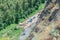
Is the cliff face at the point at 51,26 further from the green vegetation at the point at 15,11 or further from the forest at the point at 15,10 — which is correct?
the forest at the point at 15,10

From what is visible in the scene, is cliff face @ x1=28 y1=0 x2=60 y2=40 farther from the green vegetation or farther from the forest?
the forest

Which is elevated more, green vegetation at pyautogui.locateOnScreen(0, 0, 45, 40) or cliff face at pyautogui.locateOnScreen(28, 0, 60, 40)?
green vegetation at pyautogui.locateOnScreen(0, 0, 45, 40)

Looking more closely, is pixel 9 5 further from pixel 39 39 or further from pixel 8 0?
pixel 39 39

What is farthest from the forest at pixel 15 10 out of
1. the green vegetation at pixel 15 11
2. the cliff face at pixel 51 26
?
the cliff face at pixel 51 26

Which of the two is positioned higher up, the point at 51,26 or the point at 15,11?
the point at 15,11

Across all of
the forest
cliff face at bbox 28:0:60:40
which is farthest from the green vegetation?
cliff face at bbox 28:0:60:40

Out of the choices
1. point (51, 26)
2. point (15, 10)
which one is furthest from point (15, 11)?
point (51, 26)

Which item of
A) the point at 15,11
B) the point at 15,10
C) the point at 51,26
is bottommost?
the point at 51,26

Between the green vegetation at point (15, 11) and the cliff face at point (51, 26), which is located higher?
the green vegetation at point (15, 11)

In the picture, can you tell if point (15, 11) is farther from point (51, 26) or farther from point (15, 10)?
point (51, 26)

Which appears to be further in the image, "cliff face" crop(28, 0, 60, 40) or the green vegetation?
the green vegetation

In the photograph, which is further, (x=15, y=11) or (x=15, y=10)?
(x=15, y=10)

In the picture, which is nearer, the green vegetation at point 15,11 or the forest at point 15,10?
the green vegetation at point 15,11
